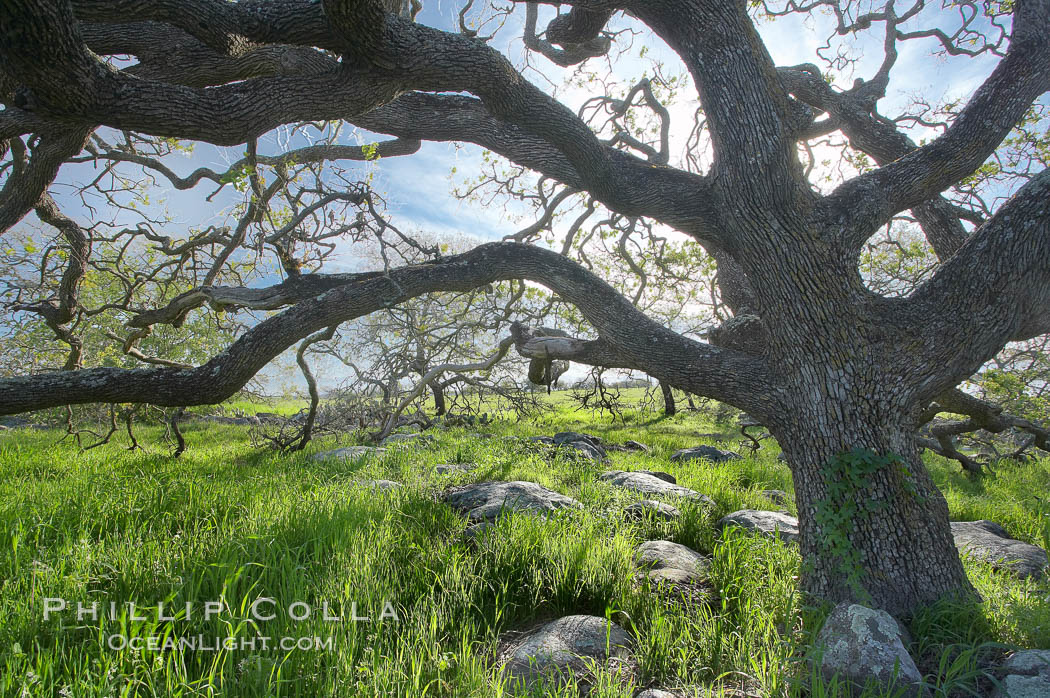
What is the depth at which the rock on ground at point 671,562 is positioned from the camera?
11.4 ft

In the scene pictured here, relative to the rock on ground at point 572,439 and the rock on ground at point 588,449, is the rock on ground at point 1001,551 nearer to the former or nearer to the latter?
the rock on ground at point 588,449

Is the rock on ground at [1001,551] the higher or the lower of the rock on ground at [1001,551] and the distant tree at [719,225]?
the lower

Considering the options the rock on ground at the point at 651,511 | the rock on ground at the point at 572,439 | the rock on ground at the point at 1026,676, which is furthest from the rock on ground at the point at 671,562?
→ the rock on ground at the point at 572,439

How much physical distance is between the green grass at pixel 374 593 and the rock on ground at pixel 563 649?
14 cm

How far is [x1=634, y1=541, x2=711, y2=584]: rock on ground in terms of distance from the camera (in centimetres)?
346

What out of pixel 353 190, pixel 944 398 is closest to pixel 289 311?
pixel 353 190

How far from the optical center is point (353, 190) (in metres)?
5.14

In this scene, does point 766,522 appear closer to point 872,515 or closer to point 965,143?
point 872,515

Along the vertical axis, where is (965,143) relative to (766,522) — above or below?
above

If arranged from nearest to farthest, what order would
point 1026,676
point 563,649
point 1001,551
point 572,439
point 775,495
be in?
point 1026,676 → point 563,649 → point 1001,551 → point 775,495 → point 572,439

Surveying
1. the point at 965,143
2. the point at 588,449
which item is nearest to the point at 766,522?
the point at 965,143

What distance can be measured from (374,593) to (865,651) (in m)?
2.64

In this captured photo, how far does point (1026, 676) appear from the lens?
237 cm

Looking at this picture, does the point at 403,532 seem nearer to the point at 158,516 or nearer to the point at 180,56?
the point at 158,516
